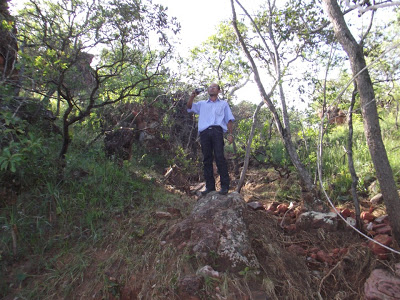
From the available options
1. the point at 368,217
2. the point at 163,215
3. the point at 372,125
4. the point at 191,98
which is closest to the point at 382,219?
the point at 368,217

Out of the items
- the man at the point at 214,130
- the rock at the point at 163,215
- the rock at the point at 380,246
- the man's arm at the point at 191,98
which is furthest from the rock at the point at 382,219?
the man's arm at the point at 191,98

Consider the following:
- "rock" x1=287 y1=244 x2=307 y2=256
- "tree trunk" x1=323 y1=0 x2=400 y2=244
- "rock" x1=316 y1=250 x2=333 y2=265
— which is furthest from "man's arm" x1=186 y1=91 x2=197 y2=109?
"rock" x1=316 y1=250 x2=333 y2=265

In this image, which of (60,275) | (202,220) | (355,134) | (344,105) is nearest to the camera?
(60,275)

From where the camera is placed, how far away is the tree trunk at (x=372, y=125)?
2.88m

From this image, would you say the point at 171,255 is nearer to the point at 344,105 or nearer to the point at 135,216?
the point at 135,216

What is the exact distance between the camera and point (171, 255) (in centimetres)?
289

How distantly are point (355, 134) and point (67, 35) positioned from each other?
7.20 metres

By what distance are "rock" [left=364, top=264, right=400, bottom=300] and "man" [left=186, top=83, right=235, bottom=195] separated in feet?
6.08

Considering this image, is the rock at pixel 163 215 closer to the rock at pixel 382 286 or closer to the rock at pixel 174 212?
the rock at pixel 174 212

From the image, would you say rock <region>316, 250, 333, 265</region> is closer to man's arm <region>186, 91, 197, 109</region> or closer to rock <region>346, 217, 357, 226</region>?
rock <region>346, 217, 357, 226</region>

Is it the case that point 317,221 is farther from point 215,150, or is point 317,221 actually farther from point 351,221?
point 215,150

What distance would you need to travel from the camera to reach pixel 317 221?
143 inches

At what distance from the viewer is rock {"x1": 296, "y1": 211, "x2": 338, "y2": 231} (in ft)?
11.7

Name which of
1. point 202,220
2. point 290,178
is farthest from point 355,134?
point 202,220
